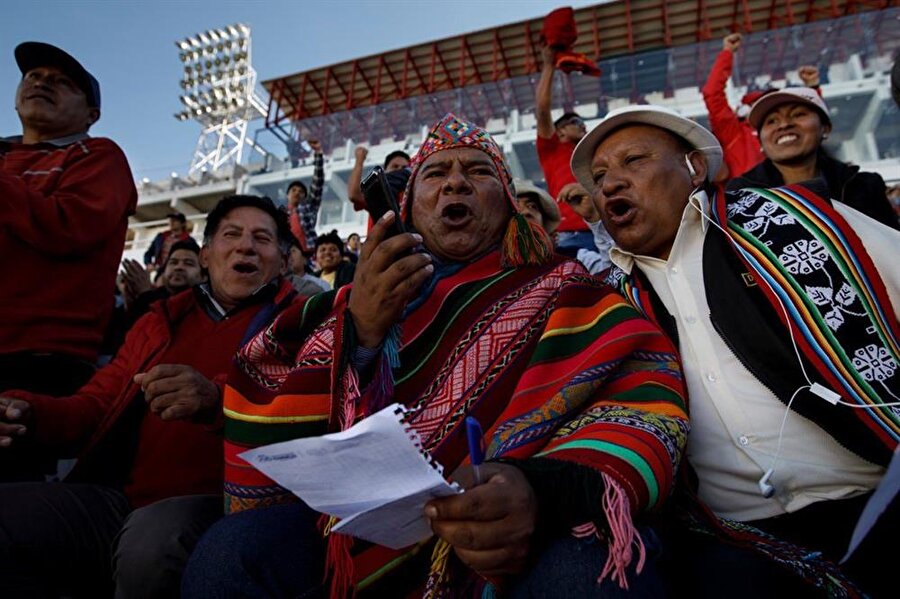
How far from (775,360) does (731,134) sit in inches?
154

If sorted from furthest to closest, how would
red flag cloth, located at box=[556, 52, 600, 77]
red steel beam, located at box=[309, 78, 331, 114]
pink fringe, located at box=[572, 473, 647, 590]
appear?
red steel beam, located at box=[309, 78, 331, 114]
red flag cloth, located at box=[556, 52, 600, 77]
pink fringe, located at box=[572, 473, 647, 590]

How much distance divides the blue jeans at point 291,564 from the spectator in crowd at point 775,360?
468 millimetres

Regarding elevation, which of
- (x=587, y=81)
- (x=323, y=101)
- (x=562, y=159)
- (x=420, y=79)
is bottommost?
(x=562, y=159)

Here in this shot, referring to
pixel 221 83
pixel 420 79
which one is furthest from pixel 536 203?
pixel 221 83

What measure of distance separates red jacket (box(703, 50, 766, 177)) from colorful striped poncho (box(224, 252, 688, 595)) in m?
3.57

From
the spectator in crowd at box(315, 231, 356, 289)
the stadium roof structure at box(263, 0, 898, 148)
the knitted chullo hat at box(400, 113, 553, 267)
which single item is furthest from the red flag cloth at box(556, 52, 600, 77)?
the stadium roof structure at box(263, 0, 898, 148)

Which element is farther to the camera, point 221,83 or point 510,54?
point 221,83

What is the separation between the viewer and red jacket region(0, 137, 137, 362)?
2.43m

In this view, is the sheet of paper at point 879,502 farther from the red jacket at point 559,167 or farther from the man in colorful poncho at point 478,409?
the red jacket at point 559,167

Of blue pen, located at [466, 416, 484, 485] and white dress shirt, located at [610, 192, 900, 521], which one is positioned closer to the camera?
blue pen, located at [466, 416, 484, 485]

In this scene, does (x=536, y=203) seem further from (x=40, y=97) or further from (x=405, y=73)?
(x=405, y=73)

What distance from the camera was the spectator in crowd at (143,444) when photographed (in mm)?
1809

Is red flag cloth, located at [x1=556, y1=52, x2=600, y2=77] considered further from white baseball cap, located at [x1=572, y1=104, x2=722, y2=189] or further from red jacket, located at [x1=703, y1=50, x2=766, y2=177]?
white baseball cap, located at [x1=572, y1=104, x2=722, y2=189]

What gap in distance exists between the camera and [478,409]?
1565 mm
